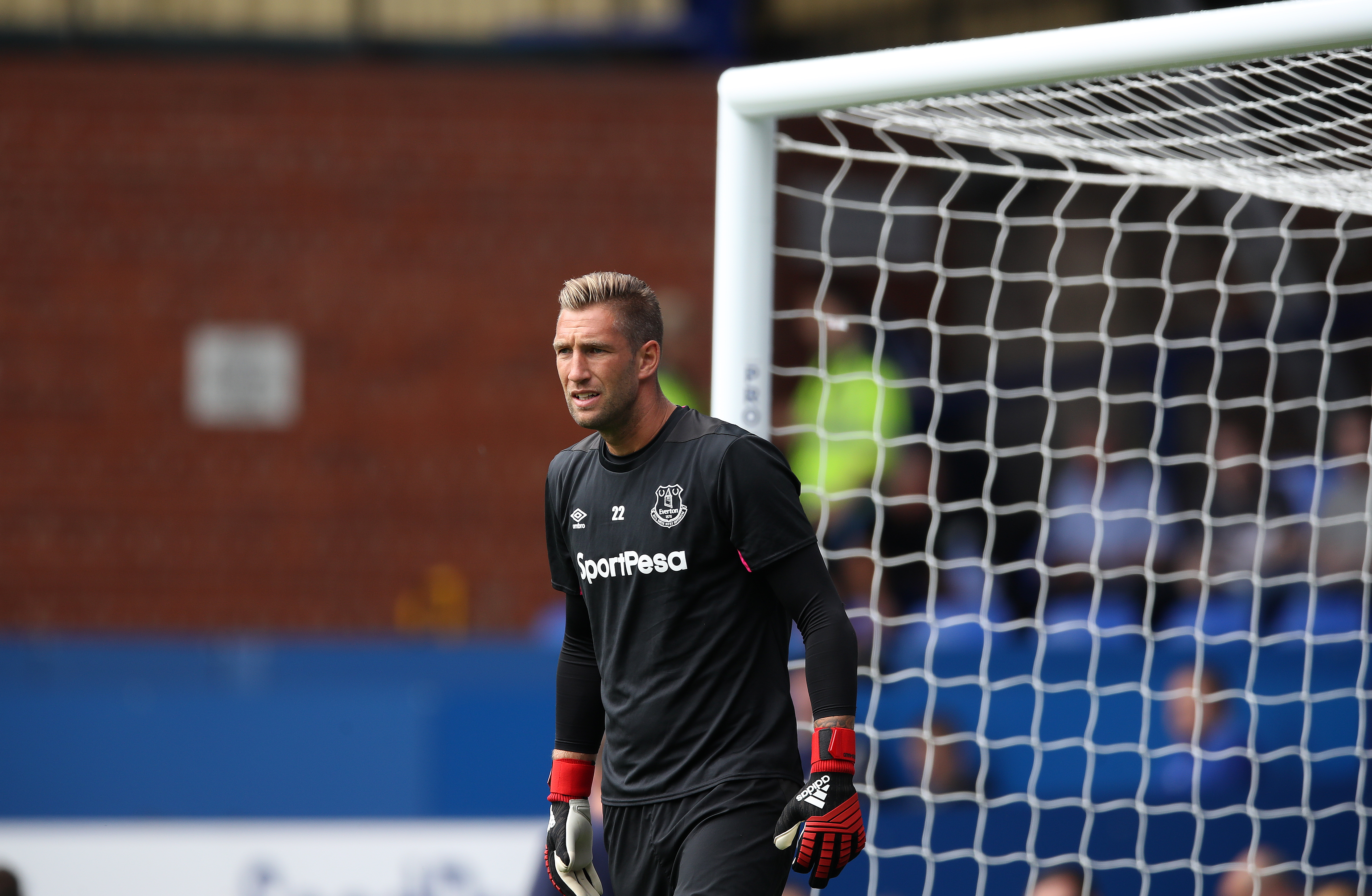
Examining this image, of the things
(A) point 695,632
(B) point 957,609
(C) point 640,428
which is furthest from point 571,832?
(B) point 957,609

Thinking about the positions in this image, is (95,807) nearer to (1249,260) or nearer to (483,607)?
(483,607)

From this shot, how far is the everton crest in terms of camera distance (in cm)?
275

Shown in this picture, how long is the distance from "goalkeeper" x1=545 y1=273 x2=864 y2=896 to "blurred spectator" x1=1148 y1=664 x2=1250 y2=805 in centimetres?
294

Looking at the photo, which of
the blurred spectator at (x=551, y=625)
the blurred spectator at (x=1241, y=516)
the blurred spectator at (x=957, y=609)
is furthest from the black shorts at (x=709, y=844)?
the blurred spectator at (x=1241, y=516)

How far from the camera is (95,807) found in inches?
212

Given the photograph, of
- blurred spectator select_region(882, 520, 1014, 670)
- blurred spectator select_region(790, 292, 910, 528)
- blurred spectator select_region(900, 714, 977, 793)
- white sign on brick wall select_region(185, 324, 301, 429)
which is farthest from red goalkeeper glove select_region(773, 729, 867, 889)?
white sign on brick wall select_region(185, 324, 301, 429)

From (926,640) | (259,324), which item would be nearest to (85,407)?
(259,324)

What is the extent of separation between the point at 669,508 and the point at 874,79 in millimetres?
1401

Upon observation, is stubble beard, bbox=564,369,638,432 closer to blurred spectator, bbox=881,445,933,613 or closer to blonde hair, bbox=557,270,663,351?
blonde hair, bbox=557,270,663,351

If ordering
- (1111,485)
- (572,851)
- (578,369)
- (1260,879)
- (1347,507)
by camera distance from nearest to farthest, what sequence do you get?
(578,369) → (572,851) → (1260,879) → (1347,507) → (1111,485)

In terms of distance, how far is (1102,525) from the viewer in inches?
280

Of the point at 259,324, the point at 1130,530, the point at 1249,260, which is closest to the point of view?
the point at 1130,530

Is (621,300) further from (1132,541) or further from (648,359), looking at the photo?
(1132,541)

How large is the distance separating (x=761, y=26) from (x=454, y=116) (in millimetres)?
2316
